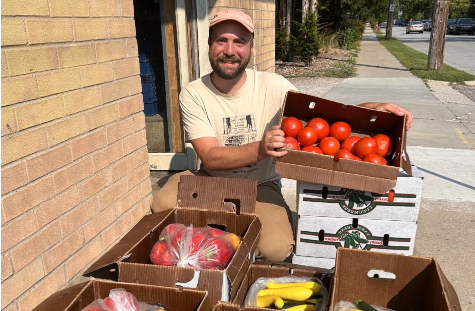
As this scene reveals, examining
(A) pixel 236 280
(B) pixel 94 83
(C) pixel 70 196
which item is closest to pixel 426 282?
(A) pixel 236 280

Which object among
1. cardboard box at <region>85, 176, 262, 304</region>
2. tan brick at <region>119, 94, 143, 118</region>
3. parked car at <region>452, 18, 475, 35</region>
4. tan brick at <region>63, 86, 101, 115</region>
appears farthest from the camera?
parked car at <region>452, 18, 475, 35</region>

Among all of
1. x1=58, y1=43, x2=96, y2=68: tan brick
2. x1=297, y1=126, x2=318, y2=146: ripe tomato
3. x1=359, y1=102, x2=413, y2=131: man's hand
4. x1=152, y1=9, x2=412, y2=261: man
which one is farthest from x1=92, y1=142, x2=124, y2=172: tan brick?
x1=359, y1=102, x2=413, y2=131: man's hand

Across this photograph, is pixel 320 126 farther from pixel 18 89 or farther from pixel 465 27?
pixel 465 27

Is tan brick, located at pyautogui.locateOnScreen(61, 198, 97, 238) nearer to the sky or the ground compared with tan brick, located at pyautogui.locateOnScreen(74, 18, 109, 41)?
nearer to the ground

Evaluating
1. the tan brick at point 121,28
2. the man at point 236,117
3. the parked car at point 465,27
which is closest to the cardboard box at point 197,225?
→ the man at point 236,117

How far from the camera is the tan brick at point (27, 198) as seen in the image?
6.73ft

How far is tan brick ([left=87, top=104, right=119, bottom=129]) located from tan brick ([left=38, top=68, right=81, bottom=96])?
0.72ft

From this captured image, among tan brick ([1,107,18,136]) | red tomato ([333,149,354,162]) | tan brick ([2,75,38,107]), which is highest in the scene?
tan brick ([2,75,38,107])

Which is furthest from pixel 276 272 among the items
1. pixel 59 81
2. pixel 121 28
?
pixel 121 28

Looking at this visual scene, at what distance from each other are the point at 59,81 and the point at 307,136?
58.2 inches

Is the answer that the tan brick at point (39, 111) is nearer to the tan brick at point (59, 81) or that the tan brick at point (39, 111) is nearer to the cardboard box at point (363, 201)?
the tan brick at point (59, 81)

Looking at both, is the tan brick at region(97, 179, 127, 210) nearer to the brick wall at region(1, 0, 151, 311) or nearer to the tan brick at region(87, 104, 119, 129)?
the brick wall at region(1, 0, 151, 311)

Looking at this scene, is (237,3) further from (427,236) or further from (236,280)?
(236,280)

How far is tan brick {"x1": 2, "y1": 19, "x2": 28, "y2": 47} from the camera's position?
2010 mm
